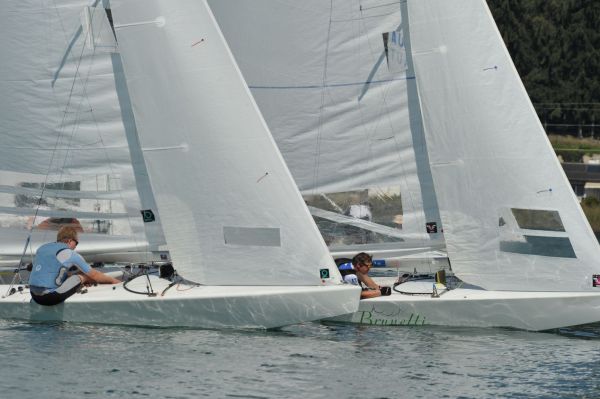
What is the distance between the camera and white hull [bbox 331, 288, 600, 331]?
15.6m

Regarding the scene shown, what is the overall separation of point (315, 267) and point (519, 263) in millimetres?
2542

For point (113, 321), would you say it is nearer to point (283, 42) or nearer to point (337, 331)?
point (337, 331)

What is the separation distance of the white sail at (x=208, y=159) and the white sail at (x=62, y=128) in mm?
1069

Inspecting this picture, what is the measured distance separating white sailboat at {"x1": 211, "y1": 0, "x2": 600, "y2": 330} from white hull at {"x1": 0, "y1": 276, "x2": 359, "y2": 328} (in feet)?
5.54

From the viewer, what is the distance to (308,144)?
17969 mm

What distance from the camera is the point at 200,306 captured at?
15.3 metres

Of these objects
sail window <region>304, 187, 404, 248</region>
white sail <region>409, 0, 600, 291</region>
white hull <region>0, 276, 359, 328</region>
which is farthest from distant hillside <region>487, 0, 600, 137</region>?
white hull <region>0, 276, 359, 328</region>

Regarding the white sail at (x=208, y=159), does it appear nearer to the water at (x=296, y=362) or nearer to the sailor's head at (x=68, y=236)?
the water at (x=296, y=362)

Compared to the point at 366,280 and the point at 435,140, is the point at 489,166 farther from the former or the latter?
the point at 366,280

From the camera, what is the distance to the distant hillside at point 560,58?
52.2m

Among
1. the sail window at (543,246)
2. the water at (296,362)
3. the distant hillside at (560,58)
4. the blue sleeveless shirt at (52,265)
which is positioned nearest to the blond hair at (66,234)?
Result: the blue sleeveless shirt at (52,265)

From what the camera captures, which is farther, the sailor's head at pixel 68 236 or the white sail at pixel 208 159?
the sailor's head at pixel 68 236

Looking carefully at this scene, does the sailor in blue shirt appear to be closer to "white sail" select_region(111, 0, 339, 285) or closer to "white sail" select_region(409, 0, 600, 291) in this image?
"white sail" select_region(111, 0, 339, 285)

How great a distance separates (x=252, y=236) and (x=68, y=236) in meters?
2.24
